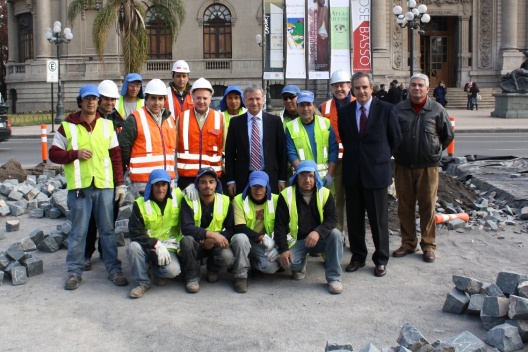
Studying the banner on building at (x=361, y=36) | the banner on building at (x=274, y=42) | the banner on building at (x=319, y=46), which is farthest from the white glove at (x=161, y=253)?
the banner on building at (x=274, y=42)

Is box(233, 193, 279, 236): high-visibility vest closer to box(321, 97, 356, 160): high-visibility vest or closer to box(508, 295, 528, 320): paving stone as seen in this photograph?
box(321, 97, 356, 160): high-visibility vest

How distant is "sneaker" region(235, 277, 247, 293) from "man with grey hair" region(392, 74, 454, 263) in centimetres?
215

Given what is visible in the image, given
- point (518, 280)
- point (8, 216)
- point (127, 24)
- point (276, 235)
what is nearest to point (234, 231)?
point (276, 235)

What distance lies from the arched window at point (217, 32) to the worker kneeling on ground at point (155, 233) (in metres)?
39.5

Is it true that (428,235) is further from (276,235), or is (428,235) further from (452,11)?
(452,11)

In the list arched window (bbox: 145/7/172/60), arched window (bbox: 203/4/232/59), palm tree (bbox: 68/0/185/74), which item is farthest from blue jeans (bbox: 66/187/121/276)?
arched window (bbox: 145/7/172/60)

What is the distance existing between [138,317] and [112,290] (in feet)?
3.00

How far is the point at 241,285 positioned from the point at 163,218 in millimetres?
1044

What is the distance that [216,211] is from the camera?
6.94 metres

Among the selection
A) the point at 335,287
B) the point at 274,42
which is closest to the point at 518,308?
the point at 335,287

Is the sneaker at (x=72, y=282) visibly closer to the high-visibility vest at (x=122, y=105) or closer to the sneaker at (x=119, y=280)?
the sneaker at (x=119, y=280)

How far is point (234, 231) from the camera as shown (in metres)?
7.02

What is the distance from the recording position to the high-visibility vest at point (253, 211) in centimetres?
702

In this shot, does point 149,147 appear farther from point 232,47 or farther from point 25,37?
point 25,37
